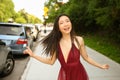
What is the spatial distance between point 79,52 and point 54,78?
4719 mm

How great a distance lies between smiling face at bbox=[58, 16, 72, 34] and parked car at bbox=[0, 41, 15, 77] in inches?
177

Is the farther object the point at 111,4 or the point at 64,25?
the point at 111,4

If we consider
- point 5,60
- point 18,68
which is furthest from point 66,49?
point 18,68

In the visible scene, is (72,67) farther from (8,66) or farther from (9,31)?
(9,31)

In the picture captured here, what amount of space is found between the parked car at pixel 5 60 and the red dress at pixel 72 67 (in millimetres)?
4497

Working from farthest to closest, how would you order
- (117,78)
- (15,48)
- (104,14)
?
(104,14) → (15,48) → (117,78)

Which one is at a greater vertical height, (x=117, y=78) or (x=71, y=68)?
(x=71, y=68)

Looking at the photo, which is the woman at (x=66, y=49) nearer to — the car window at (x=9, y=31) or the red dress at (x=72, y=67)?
the red dress at (x=72, y=67)

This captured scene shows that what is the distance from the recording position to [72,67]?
3506mm

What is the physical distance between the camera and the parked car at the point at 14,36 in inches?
462

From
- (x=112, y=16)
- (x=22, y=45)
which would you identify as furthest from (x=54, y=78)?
(x=112, y=16)

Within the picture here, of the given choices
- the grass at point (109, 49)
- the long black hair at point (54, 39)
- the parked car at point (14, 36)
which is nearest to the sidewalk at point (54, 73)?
the parked car at point (14, 36)

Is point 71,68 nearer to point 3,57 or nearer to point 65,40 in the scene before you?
point 65,40

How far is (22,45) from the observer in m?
12.0
